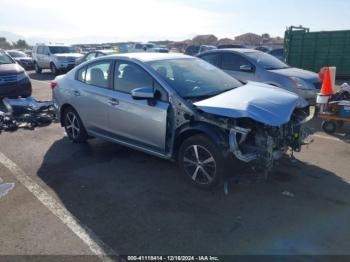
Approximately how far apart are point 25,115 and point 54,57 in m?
12.5

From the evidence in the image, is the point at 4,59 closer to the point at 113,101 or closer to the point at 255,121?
the point at 113,101

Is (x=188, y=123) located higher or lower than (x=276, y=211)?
higher

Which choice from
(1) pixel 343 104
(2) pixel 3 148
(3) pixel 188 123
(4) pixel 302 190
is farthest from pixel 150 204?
(1) pixel 343 104

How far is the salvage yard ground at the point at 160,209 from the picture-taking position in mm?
3389

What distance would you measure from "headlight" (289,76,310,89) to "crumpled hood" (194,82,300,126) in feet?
13.0

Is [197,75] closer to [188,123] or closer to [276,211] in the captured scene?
[188,123]

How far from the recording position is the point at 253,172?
4344 millimetres

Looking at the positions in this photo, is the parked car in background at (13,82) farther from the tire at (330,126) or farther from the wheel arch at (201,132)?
the tire at (330,126)

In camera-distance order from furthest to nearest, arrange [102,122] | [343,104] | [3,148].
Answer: [343,104], [3,148], [102,122]

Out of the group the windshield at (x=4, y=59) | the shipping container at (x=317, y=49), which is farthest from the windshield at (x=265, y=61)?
the shipping container at (x=317, y=49)

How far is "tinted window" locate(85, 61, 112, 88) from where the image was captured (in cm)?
556

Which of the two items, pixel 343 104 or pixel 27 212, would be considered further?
pixel 343 104

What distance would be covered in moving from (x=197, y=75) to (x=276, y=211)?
232 centimetres

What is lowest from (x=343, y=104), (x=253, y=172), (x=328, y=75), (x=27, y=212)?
(x=27, y=212)
